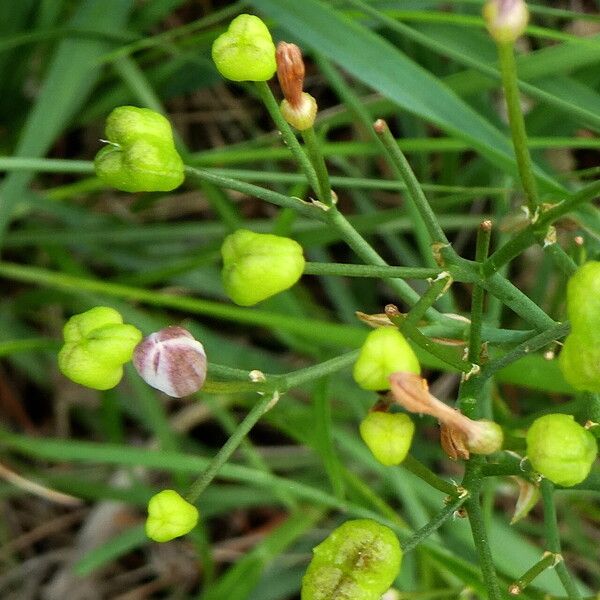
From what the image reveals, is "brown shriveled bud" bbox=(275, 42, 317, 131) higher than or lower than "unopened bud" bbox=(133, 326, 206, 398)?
higher

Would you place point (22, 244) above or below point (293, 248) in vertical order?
above

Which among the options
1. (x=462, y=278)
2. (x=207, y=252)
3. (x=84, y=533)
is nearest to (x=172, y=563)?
(x=84, y=533)

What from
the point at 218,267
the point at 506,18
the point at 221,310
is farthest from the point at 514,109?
the point at 218,267

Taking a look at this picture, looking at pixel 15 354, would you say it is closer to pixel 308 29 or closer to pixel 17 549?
pixel 17 549

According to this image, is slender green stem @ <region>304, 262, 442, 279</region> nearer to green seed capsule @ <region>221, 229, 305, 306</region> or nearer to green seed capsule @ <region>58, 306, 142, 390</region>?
green seed capsule @ <region>221, 229, 305, 306</region>

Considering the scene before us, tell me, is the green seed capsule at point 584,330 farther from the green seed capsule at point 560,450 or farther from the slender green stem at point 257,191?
the slender green stem at point 257,191

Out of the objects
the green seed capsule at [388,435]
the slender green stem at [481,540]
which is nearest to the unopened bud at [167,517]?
the green seed capsule at [388,435]

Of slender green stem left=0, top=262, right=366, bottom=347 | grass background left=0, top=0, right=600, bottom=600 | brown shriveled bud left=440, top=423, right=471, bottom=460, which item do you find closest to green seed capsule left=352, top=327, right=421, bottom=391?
brown shriveled bud left=440, top=423, right=471, bottom=460
